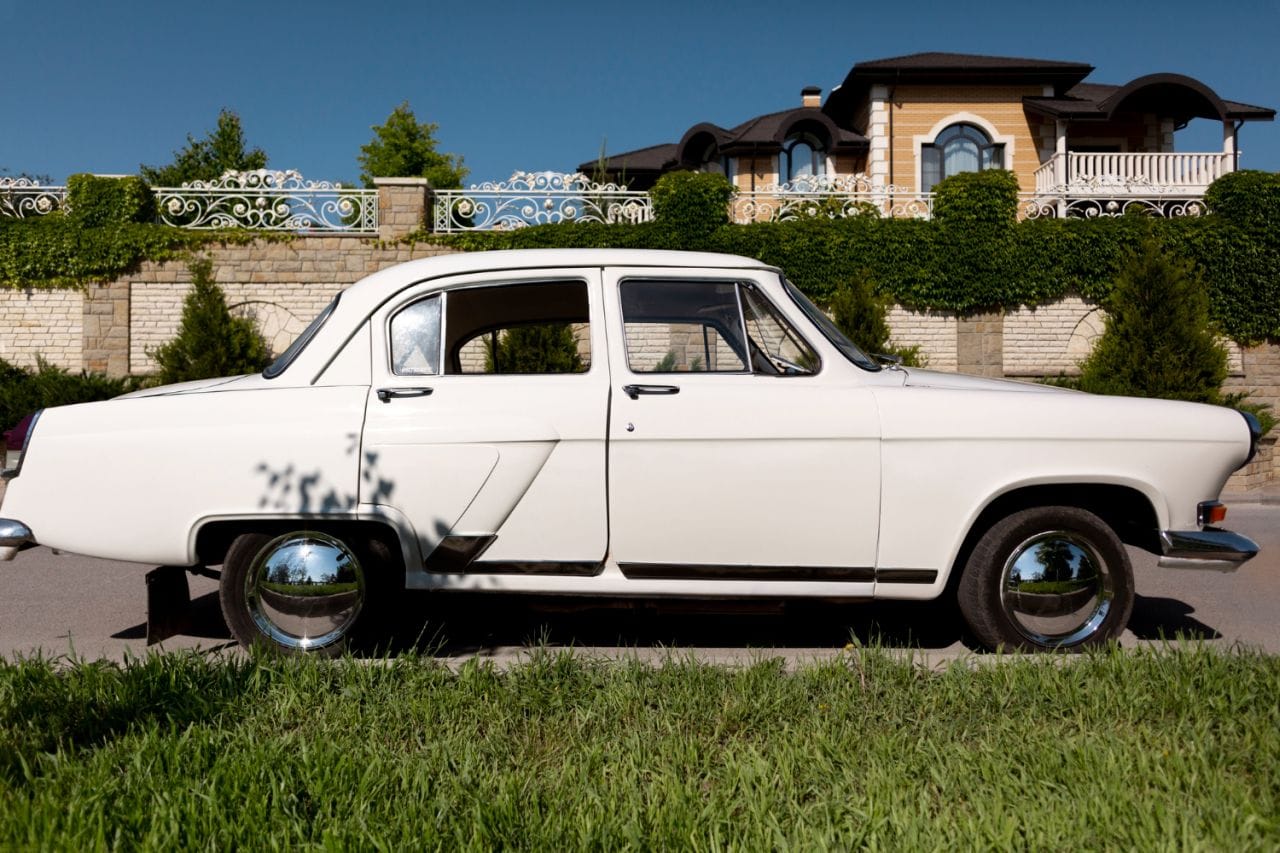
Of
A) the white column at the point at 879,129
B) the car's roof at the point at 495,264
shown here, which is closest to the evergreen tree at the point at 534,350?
the car's roof at the point at 495,264

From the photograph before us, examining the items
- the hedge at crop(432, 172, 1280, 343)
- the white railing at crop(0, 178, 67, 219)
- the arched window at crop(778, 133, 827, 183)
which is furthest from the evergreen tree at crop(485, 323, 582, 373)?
the arched window at crop(778, 133, 827, 183)

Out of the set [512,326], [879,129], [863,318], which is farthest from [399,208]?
[879,129]

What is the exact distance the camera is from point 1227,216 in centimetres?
1852

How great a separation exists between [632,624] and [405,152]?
33.5 metres

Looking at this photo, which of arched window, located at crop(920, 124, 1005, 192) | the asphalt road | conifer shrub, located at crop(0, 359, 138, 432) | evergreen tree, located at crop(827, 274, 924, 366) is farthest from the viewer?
arched window, located at crop(920, 124, 1005, 192)

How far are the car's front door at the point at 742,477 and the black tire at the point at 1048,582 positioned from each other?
0.53 meters

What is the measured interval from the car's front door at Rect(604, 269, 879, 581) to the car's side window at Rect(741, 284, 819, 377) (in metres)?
0.09

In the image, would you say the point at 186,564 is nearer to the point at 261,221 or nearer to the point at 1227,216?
the point at 261,221

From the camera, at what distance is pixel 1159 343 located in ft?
49.9

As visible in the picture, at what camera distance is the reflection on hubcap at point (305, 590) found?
440 cm

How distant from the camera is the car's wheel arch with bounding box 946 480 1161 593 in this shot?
438 centimetres

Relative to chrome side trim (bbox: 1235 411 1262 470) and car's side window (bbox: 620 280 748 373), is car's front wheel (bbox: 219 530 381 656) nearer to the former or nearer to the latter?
car's side window (bbox: 620 280 748 373)

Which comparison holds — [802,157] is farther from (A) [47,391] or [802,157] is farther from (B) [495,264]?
(B) [495,264]

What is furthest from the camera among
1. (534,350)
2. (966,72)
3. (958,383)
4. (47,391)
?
(966,72)
